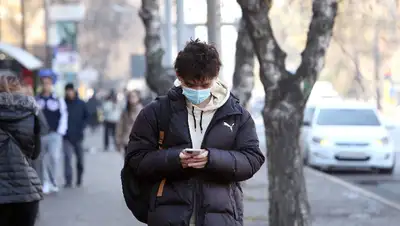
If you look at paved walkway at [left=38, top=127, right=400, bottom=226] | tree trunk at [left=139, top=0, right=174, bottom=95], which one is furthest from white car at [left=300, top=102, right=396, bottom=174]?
tree trunk at [left=139, top=0, right=174, bottom=95]

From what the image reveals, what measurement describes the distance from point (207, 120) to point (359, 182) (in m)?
13.7

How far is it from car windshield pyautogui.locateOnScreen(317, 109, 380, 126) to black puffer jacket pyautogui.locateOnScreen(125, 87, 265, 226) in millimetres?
15878

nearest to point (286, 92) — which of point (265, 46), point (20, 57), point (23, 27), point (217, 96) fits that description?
point (265, 46)

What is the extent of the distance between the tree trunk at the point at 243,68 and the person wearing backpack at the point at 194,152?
9.78 metres

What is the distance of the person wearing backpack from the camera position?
4.43 m

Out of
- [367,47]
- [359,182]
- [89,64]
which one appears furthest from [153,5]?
[89,64]

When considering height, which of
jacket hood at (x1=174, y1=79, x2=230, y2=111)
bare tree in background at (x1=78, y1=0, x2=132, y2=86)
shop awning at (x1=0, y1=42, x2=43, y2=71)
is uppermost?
jacket hood at (x1=174, y1=79, x2=230, y2=111)

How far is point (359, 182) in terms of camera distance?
1784 cm

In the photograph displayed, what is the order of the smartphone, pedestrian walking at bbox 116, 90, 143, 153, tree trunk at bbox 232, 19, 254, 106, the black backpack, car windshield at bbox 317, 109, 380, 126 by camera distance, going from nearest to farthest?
the smartphone < the black backpack < pedestrian walking at bbox 116, 90, 143, 153 < tree trunk at bbox 232, 19, 254, 106 < car windshield at bbox 317, 109, 380, 126

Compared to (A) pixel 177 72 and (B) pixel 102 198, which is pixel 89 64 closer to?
(B) pixel 102 198

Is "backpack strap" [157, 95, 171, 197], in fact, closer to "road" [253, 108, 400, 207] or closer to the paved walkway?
the paved walkway

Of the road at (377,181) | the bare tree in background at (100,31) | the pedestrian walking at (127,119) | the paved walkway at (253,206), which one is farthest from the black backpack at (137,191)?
the bare tree in background at (100,31)

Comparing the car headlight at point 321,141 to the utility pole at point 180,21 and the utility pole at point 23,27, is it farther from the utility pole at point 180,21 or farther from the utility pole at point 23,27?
the utility pole at point 23,27

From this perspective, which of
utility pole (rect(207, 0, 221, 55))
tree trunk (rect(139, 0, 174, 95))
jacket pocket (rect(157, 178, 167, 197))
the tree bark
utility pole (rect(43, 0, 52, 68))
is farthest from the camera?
utility pole (rect(43, 0, 52, 68))
